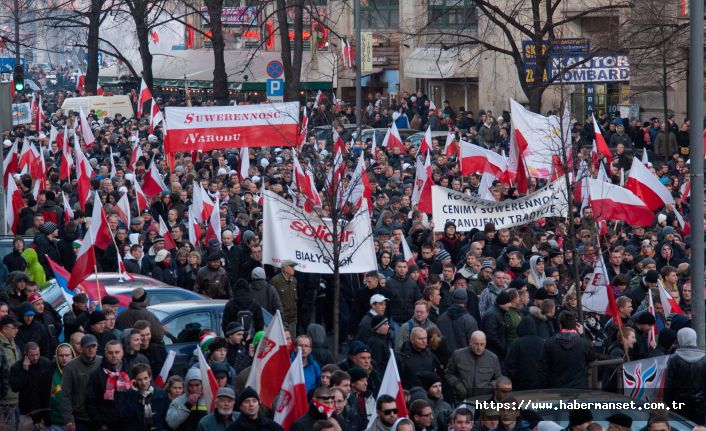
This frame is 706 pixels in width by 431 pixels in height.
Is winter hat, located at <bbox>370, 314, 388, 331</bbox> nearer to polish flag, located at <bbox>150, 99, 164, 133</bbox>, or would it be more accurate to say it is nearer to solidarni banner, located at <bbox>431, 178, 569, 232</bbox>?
solidarni banner, located at <bbox>431, 178, 569, 232</bbox>

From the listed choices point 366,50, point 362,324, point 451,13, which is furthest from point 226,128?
point 451,13

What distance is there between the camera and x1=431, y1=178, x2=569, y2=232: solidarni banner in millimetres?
16891

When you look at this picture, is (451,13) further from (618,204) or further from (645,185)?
(618,204)

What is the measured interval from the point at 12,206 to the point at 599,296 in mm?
10409

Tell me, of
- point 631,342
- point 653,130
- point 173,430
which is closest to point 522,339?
point 631,342

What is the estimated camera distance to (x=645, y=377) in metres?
11.0

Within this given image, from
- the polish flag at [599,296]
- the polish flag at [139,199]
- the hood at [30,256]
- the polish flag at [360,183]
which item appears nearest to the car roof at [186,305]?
the hood at [30,256]

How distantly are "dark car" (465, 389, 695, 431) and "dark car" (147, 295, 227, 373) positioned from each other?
4.40m

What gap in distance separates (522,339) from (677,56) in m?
22.4

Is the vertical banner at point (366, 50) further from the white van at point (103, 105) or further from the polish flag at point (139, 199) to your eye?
the polish flag at point (139, 199)

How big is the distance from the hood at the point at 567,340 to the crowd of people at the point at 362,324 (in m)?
0.02

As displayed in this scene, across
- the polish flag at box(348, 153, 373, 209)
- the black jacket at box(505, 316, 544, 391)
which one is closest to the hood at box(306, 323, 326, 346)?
the black jacket at box(505, 316, 544, 391)

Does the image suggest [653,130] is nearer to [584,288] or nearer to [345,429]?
[584,288]

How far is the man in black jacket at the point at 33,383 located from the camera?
35.9 feet
